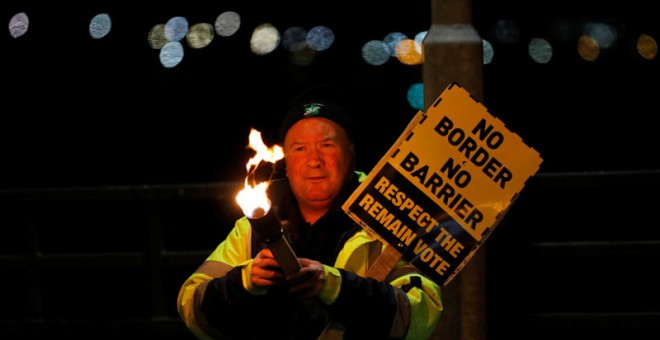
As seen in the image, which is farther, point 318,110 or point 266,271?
point 318,110

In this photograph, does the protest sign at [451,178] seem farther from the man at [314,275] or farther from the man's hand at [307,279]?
the man's hand at [307,279]

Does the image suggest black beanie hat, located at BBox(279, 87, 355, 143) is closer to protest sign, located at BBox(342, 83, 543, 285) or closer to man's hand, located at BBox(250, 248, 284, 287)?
protest sign, located at BBox(342, 83, 543, 285)

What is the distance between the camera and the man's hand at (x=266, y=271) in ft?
13.3

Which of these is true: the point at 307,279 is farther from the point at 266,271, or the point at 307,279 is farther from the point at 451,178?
the point at 451,178

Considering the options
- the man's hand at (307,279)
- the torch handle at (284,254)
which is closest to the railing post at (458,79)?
the man's hand at (307,279)

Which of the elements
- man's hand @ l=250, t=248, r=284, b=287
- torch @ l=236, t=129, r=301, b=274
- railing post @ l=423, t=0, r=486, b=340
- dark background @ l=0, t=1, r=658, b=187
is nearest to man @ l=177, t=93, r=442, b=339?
man's hand @ l=250, t=248, r=284, b=287

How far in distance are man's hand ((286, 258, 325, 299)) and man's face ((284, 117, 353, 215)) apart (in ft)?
1.54

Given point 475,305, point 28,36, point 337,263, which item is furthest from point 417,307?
point 28,36

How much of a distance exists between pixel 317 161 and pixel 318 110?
192 mm

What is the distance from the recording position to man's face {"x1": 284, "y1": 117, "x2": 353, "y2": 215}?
455 centimetres

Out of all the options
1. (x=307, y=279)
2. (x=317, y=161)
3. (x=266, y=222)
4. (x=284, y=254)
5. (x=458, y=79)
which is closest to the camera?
(x=266, y=222)

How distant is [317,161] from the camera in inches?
179

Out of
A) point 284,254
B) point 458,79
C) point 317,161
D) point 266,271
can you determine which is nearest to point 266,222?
point 284,254

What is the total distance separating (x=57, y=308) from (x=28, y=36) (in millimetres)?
6792
